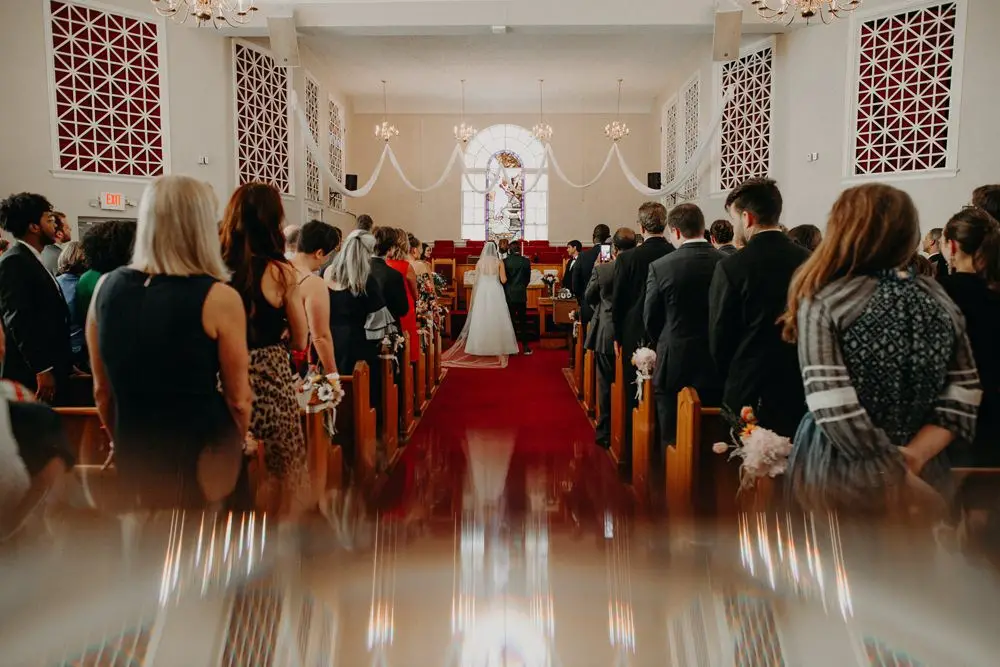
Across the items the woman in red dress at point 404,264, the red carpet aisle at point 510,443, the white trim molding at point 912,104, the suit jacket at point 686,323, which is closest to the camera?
the suit jacket at point 686,323

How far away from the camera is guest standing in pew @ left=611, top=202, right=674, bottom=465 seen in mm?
3837

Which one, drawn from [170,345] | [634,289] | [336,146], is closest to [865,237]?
[170,345]

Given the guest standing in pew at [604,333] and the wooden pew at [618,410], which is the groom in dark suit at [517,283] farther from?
the wooden pew at [618,410]

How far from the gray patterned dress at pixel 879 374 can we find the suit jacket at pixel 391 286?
3.08 meters

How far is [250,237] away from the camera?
2051 millimetres

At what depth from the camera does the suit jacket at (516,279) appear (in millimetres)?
9227

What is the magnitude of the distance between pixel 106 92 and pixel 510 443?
268 inches

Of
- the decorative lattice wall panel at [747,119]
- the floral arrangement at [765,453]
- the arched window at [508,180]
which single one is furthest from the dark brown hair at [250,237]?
the arched window at [508,180]

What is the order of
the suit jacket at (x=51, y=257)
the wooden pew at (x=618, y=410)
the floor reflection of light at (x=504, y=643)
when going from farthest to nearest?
1. the wooden pew at (x=618, y=410)
2. the suit jacket at (x=51, y=257)
3. the floor reflection of light at (x=504, y=643)

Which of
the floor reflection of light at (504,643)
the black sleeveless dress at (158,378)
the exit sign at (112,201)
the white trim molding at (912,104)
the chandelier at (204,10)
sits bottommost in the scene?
the floor reflection of light at (504,643)

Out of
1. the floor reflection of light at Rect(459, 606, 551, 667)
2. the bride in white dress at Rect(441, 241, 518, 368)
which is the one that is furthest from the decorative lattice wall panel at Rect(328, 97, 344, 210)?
the floor reflection of light at Rect(459, 606, 551, 667)

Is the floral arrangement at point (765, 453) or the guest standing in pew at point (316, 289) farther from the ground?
the guest standing in pew at point (316, 289)

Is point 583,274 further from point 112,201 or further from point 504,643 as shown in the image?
point 112,201

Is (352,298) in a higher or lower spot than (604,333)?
higher
